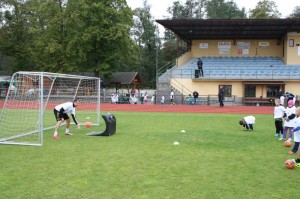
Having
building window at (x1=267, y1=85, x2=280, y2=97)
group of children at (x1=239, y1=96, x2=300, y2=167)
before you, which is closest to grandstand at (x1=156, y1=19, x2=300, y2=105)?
building window at (x1=267, y1=85, x2=280, y2=97)

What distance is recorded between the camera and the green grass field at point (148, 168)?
260 inches

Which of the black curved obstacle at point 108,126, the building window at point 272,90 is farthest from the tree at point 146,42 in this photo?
the black curved obstacle at point 108,126

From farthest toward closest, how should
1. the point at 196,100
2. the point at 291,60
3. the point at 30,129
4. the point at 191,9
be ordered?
the point at 191,9 < the point at 291,60 < the point at 196,100 < the point at 30,129

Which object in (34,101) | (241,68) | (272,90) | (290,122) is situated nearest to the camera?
(290,122)

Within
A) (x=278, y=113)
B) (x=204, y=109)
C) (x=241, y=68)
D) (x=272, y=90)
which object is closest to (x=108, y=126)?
(x=278, y=113)

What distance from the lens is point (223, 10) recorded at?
82.0 meters

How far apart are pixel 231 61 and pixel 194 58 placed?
15.8ft

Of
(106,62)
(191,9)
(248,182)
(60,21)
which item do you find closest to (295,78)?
(106,62)

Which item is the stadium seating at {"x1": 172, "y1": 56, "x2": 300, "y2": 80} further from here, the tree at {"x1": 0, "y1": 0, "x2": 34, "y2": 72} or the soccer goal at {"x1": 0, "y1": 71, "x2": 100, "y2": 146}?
the tree at {"x1": 0, "y1": 0, "x2": 34, "y2": 72}

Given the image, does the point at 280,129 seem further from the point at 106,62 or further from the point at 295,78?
the point at 106,62

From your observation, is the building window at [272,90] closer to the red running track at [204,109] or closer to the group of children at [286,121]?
the red running track at [204,109]

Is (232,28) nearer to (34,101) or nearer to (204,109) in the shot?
(204,109)

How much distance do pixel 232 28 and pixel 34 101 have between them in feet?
92.5

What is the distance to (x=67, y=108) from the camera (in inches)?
533
